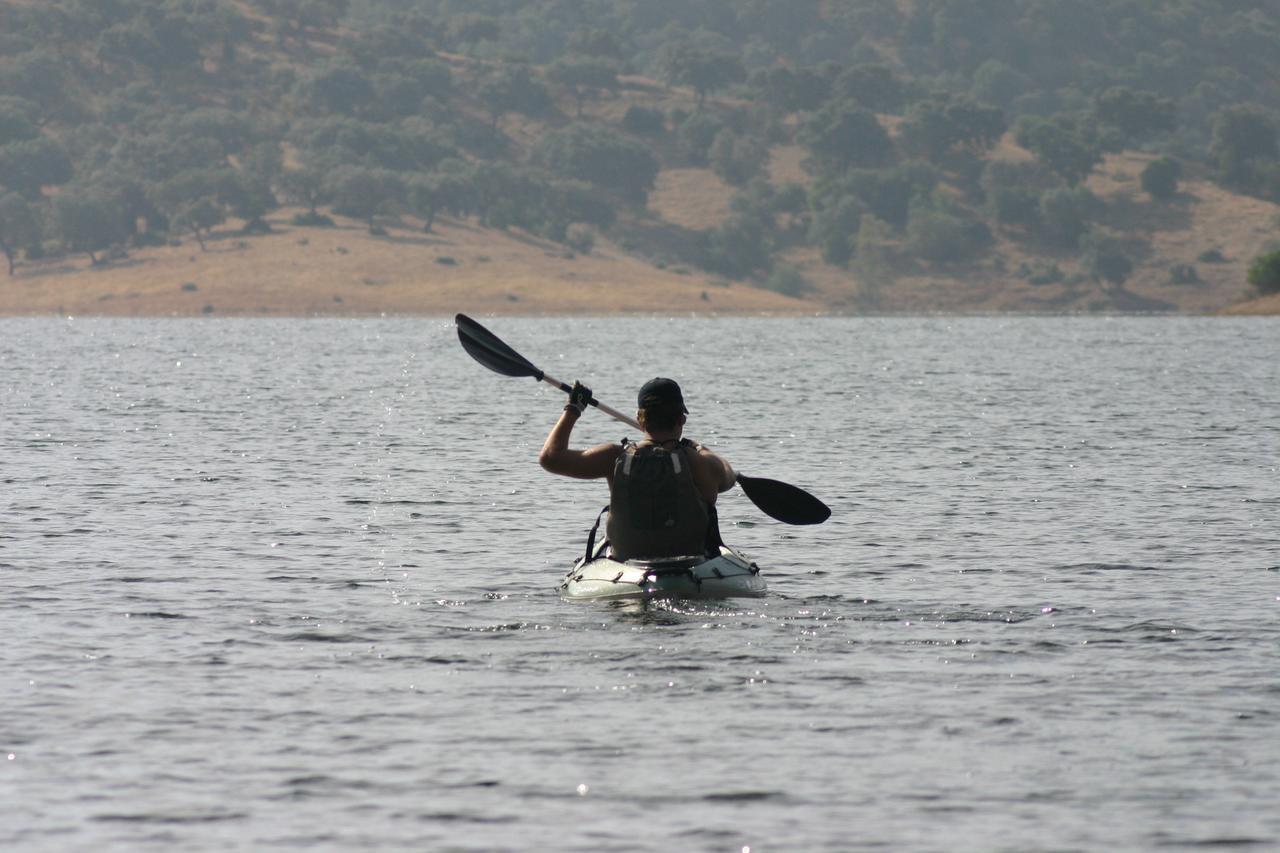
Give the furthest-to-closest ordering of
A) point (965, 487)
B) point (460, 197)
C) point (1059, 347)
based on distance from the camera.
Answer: point (460, 197), point (1059, 347), point (965, 487)

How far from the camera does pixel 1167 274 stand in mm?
191875

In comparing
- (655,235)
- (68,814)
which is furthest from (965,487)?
(655,235)

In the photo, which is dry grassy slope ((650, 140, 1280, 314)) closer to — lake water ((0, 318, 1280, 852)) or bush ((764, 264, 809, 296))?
bush ((764, 264, 809, 296))

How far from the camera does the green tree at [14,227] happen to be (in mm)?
166000

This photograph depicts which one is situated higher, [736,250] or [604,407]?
[736,250]

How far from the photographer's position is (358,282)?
155 metres

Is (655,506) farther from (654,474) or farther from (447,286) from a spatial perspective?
(447,286)

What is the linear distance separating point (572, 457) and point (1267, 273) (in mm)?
135993

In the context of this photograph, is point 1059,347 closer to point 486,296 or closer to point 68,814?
point 486,296

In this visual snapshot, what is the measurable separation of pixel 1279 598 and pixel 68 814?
1179cm

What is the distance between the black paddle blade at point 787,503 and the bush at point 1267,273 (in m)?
131

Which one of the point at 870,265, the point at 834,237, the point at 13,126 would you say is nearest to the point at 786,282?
the point at 870,265

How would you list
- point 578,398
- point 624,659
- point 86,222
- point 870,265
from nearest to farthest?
1. point 624,659
2. point 578,398
3. point 86,222
4. point 870,265

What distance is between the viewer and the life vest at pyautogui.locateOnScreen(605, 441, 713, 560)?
679 inches
